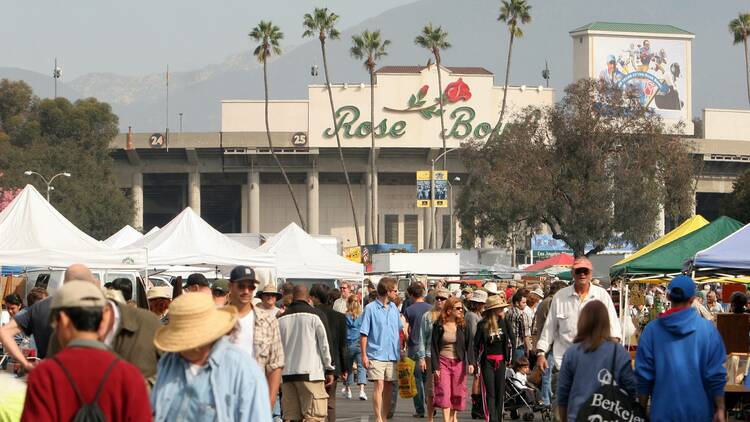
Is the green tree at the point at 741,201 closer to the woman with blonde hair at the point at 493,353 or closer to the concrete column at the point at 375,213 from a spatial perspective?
the concrete column at the point at 375,213

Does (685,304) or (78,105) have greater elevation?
(78,105)

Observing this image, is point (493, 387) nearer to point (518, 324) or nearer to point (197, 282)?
point (518, 324)

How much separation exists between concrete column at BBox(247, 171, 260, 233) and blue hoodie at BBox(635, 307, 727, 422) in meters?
90.0

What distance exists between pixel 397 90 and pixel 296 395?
282 feet

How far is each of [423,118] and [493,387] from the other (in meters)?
82.8

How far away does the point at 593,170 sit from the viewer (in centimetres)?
6200

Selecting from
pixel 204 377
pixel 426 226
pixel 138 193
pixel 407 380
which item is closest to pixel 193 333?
pixel 204 377

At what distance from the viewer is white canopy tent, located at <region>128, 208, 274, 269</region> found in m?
26.8

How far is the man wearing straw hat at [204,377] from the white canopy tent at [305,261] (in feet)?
78.1

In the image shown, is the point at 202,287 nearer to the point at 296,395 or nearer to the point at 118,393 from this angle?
the point at 296,395

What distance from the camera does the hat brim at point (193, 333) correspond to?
607cm

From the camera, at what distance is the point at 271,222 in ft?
347

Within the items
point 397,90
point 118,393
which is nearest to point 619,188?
point 397,90

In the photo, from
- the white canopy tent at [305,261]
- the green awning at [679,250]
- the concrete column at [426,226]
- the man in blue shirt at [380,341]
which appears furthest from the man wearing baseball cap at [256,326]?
the concrete column at [426,226]
